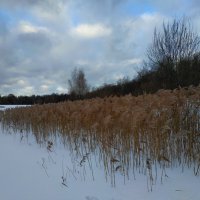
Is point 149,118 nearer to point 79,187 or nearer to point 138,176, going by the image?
point 138,176

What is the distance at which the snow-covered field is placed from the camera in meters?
4.39

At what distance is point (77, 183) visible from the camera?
194 inches

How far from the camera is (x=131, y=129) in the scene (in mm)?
5277

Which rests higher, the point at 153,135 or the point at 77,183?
the point at 153,135

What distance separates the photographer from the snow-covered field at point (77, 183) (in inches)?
173

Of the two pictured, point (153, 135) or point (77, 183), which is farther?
point (153, 135)

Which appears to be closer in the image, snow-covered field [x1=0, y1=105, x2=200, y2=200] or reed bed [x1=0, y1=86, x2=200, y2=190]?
snow-covered field [x1=0, y1=105, x2=200, y2=200]

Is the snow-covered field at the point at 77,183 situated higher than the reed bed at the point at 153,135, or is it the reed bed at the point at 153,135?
the reed bed at the point at 153,135

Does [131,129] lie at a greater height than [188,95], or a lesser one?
lesser

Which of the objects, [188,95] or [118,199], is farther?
[188,95]

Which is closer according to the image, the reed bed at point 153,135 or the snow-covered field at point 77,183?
the snow-covered field at point 77,183

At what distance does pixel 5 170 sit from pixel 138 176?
92.4 inches

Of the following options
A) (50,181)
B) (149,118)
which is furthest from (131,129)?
(50,181)

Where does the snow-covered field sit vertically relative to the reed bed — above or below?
below
